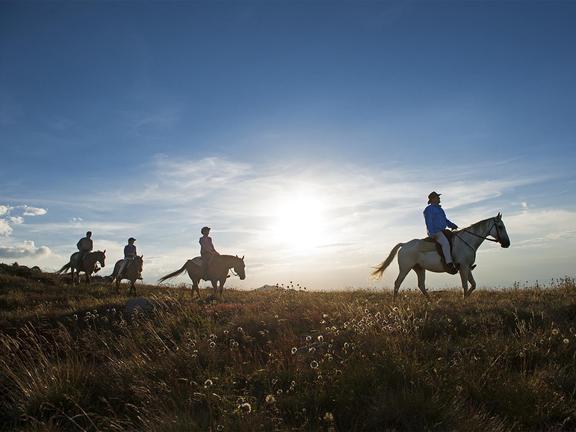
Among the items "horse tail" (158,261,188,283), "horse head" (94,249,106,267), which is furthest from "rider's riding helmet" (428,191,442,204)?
"horse head" (94,249,106,267)

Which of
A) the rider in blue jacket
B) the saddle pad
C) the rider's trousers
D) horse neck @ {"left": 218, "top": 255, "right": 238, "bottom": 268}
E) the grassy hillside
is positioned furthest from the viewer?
horse neck @ {"left": 218, "top": 255, "right": 238, "bottom": 268}

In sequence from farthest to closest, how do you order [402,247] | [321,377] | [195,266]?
[195,266] < [402,247] < [321,377]

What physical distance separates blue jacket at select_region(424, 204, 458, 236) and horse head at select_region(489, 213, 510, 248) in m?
1.53

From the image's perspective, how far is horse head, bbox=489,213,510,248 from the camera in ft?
50.5

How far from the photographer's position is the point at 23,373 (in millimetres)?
6754

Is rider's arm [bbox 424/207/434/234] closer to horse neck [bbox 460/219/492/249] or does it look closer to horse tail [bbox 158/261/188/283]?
horse neck [bbox 460/219/492/249]

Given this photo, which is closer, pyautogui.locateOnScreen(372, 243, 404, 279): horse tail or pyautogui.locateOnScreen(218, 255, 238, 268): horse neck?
pyautogui.locateOnScreen(372, 243, 404, 279): horse tail

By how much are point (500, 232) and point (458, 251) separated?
5.83ft

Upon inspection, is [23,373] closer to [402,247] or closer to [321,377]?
[321,377]

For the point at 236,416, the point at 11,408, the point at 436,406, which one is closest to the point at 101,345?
the point at 11,408

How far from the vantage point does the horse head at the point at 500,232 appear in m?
15.4

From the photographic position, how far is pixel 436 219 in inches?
617

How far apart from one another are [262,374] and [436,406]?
234cm

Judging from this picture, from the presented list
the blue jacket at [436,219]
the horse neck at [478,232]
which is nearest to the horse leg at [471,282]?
the horse neck at [478,232]
